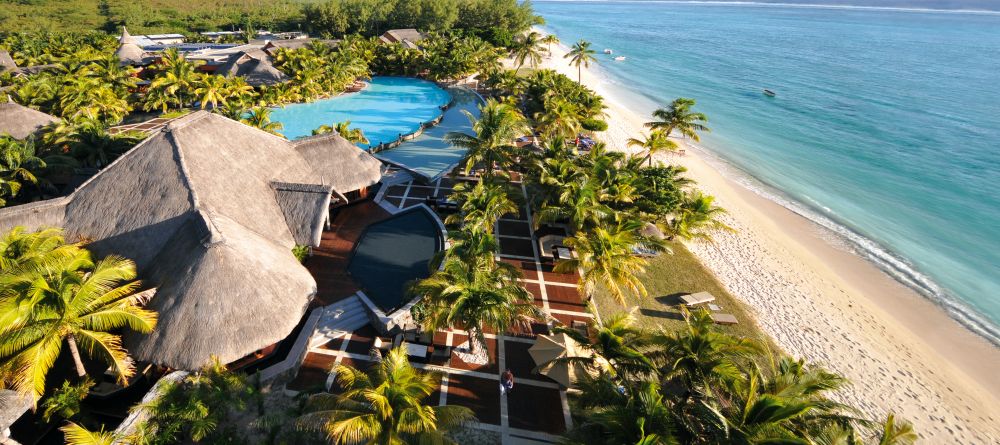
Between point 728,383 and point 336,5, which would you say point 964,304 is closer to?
point 728,383

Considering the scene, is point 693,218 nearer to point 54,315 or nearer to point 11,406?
point 54,315

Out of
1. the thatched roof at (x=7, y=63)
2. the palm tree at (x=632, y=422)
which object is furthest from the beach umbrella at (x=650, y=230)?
the thatched roof at (x=7, y=63)

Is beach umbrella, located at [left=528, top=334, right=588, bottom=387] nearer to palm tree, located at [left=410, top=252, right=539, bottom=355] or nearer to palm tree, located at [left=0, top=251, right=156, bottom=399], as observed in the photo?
palm tree, located at [left=410, top=252, right=539, bottom=355]

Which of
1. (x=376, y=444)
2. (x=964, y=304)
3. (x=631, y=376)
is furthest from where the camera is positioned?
(x=964, y=304)

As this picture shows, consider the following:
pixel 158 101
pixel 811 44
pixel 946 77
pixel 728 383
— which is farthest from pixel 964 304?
pixel 811 44

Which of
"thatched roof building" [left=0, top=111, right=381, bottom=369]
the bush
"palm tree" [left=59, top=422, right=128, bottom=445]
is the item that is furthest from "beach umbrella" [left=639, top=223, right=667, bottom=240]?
"palm tree" [left=59, top=422, right=128, bottom=445]

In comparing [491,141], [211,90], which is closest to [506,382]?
[491,141]

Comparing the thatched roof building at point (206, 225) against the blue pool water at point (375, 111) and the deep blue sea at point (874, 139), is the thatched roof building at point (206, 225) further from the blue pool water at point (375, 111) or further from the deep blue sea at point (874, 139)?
the deep blue sea at point (874, 139)
